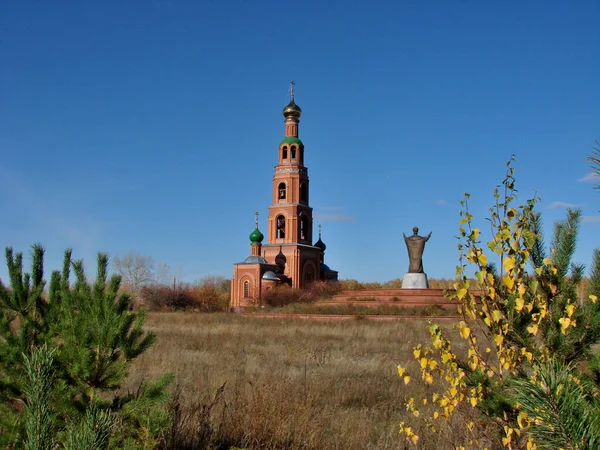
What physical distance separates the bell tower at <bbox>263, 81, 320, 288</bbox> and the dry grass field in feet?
105

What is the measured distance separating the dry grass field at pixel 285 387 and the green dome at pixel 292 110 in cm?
3685

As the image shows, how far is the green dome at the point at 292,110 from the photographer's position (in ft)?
157

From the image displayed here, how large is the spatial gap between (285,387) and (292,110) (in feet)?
145

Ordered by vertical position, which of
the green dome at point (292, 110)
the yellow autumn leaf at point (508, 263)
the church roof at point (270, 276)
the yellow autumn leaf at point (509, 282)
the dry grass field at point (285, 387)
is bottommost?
the dry grass field at point (285, 387)

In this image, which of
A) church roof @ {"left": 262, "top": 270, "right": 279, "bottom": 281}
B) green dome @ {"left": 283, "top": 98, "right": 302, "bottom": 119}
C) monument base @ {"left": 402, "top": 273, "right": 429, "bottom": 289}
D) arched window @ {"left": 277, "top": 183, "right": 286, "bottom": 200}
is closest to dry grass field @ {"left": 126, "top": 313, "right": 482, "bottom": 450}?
monument base @ {"left": 402, "top": 273, "right": 429, "bottom": 289}

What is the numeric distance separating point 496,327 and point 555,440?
174cm

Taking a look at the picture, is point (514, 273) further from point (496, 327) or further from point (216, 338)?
point (216, 338)

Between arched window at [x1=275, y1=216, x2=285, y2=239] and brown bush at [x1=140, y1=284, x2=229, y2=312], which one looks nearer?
brown bush at [x1=140, y1=284, x2=229, y2=312]

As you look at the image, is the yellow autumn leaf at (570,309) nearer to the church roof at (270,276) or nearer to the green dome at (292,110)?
the church roof at (270,276)

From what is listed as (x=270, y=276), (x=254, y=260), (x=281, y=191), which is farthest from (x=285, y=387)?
(x=281, y=191)

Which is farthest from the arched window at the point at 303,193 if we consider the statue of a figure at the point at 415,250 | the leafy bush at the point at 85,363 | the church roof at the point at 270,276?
the leafy bush at the point at 85,363

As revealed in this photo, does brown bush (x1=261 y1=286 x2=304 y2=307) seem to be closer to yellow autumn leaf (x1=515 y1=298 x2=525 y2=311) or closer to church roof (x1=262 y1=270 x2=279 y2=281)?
church roof (x1=262 y1=270 x2=279 y2=281)

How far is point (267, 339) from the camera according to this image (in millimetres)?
11531

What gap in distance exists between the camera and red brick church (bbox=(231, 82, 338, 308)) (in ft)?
141
